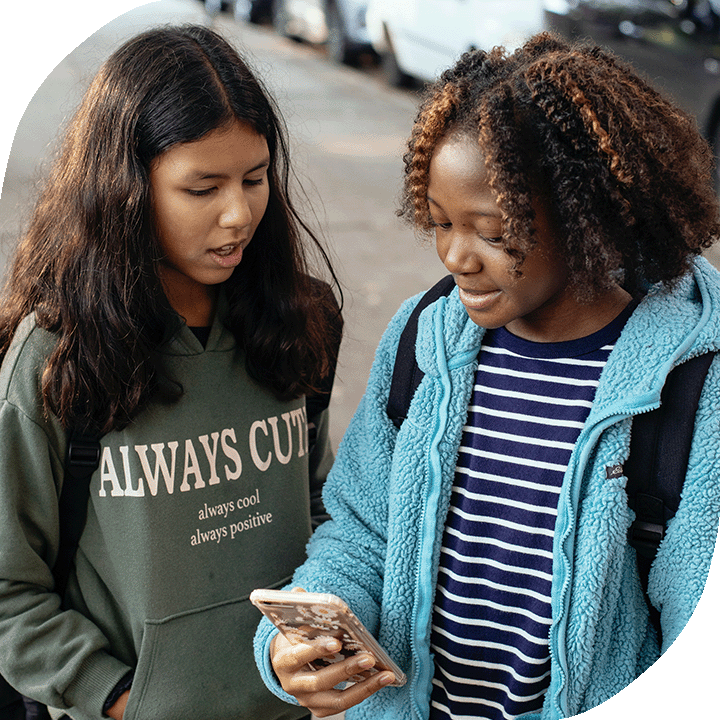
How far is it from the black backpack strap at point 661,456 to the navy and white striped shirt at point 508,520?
4.3 inches

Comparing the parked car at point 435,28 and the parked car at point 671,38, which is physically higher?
the parked car at point 671,38

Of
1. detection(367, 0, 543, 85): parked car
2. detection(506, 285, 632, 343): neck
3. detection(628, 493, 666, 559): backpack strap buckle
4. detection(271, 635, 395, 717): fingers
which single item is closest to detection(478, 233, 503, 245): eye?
detection(506, 285, 632, 343): neck

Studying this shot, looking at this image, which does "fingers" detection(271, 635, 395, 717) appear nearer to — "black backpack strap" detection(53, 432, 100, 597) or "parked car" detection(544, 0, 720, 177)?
"black backpack strap" detection(53, 432, 100, 597)

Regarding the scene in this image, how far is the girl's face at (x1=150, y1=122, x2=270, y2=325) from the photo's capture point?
1646mm

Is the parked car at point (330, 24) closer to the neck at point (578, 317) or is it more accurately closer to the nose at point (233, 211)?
the nose at point (233, 211)

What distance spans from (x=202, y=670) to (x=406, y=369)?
73 cm

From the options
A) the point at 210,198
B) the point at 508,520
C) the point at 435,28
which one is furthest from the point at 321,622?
the point at 435,28

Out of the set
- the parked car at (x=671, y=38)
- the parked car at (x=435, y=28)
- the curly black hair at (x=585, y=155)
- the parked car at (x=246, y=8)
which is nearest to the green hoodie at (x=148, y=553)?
the curly black hair at (x=585, y=155)

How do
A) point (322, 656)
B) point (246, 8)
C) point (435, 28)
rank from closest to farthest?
1. point (322, 656)
2. point (435, 28)
3. point (246, 8)

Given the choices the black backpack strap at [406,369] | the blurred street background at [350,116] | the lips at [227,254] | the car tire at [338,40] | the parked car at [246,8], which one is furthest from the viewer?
the parked car at [246,8]

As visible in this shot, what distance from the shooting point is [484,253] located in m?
1.38

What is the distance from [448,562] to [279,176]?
0.99m

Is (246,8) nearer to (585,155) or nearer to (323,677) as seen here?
(585,155)

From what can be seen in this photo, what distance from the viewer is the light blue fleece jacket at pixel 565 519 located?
1365 mm
